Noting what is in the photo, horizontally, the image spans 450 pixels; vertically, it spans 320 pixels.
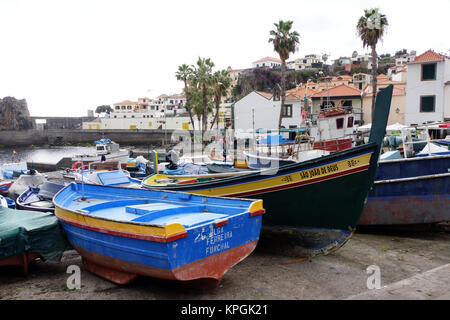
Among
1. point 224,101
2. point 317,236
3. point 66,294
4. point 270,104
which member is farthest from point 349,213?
point 224,101

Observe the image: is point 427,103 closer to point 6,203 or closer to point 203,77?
point 203,77

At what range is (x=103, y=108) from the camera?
133500 mm

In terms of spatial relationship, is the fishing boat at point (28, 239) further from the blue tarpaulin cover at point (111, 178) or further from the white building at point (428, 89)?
the white building at point (428, 89)

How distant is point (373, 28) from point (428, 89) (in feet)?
26.4

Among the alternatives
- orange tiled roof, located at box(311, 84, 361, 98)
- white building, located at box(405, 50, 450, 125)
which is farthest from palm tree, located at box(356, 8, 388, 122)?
orange tiled roof, located at box(311, 84, 361, 98)

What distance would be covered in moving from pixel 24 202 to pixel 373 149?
1124 centimetres

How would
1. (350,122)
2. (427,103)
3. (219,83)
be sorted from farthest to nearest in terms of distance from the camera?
(219,83)
(427,103)
(350,122)

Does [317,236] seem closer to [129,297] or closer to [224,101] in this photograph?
[129,297]

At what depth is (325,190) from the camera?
866cm

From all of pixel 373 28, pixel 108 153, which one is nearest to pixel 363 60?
pixel 373 28

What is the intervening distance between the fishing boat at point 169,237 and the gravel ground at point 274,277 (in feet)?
1.31

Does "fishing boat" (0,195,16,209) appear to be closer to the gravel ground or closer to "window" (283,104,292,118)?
the gravel ground

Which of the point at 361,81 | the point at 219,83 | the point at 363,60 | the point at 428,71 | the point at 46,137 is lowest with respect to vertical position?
the point at 46,137

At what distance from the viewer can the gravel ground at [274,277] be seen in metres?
6.69
